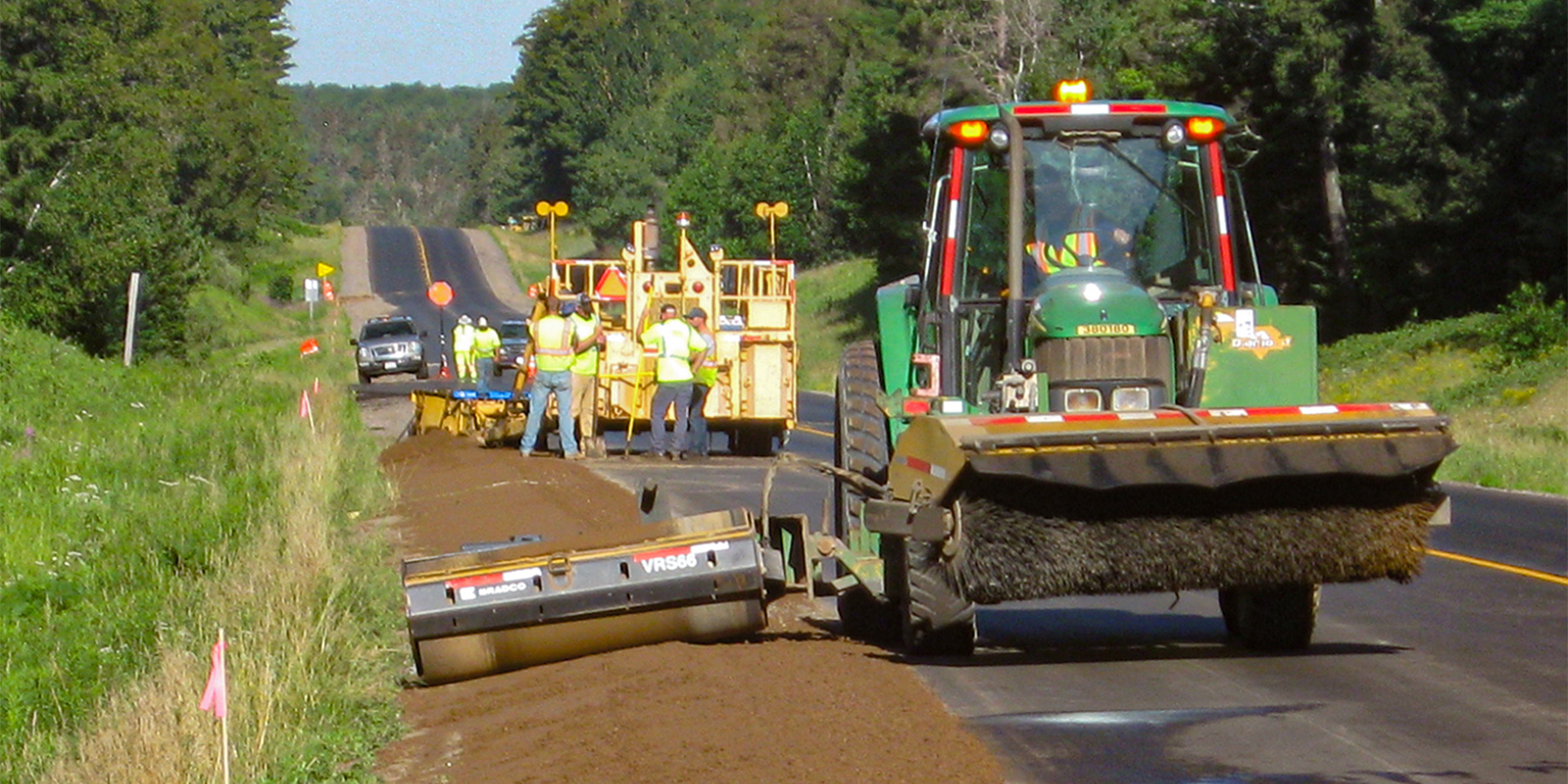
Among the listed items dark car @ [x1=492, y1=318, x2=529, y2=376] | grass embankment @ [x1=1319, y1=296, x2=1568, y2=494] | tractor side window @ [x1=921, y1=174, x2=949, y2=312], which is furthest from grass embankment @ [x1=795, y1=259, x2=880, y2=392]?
tractor side window @ [x1=921, y1=174, x2=949, y2=312]

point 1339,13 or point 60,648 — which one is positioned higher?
point 1339,13

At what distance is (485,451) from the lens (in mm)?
22859

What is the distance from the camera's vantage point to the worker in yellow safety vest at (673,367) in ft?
74.8

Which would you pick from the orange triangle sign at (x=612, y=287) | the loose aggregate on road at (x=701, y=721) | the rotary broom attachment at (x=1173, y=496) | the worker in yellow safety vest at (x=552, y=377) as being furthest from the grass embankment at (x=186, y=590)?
the orange triangle sign at (x=612, y=287)

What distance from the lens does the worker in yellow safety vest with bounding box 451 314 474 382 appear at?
1254 inches

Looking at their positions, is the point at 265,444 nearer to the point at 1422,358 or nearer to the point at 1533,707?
the point at 1533,707

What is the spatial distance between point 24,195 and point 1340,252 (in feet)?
99.4

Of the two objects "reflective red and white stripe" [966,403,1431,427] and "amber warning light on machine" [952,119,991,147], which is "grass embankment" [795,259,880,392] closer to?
"amber warning light on machine" [952,119,991,147]

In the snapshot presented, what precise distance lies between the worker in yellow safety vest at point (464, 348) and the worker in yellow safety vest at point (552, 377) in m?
9.25

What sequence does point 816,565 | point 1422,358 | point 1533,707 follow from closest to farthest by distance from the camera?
point 1533,707 < point 816,565 < point 1422,358

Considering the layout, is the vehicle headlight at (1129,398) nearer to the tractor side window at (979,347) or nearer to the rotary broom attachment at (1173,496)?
the tractor side window at (979,347)

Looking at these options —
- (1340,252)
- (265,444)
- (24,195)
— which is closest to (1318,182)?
(1340,252)

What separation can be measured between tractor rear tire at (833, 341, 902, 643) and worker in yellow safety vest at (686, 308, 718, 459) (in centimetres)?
1165

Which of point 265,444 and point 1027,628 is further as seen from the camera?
point 265,444
